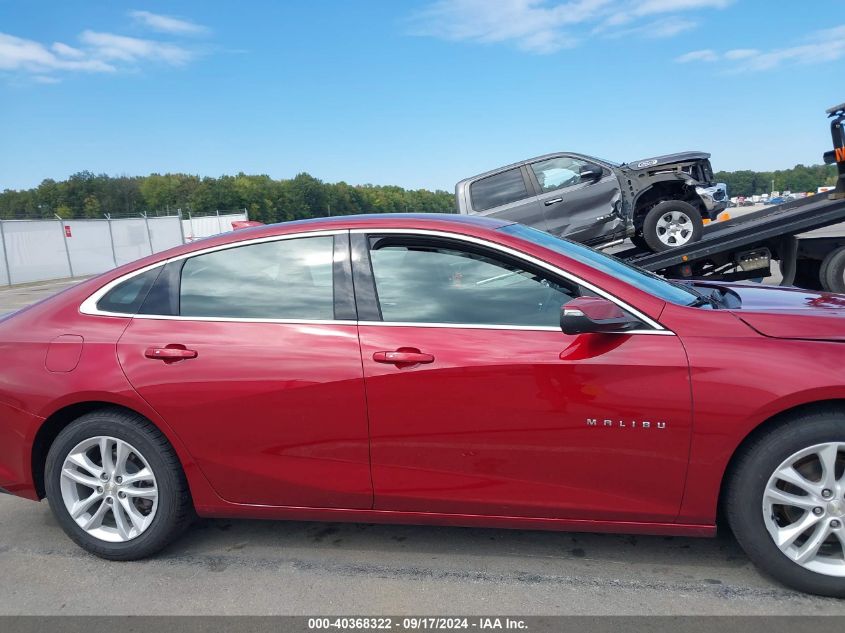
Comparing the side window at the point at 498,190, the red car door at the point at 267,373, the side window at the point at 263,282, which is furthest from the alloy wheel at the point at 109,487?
the side window at the point at 498,190

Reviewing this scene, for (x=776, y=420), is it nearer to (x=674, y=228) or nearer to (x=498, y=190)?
(x=674, y=228)

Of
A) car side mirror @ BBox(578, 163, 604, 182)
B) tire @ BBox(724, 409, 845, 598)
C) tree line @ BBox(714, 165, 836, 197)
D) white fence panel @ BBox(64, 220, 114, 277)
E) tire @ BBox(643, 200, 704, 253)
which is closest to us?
tire @ BBox(724, 409, 845, 598)

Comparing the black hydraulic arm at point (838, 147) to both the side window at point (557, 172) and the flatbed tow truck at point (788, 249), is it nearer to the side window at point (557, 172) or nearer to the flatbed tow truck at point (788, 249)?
the flatbed tow truck at point (788, 249)

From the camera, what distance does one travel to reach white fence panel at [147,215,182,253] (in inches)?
1168

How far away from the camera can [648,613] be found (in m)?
2.64

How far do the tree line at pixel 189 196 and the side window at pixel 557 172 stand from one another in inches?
2247

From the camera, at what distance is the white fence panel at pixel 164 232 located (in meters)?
29.7

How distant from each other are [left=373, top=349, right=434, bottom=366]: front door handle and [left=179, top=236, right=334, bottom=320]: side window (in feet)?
1.08

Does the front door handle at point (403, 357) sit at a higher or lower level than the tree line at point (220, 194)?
lower

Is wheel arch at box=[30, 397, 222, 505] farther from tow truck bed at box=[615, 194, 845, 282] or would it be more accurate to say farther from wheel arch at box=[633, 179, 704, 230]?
wheel arch at box=[633, 179, 704, 230]

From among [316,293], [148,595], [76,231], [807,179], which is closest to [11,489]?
[148,595]

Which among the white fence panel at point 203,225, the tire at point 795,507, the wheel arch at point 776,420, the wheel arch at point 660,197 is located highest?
the white fence panel at point 203,225

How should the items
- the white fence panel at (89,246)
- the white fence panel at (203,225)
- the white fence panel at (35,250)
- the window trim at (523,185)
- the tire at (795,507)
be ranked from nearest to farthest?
the tire at (795,507), the window trim at (523,185), the white fence panel at (35,250), the white fence panel at (89,246), the white fence panel at (203,225)

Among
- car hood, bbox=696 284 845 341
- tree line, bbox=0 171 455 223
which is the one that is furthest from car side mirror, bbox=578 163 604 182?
tree line, bbox=0 171 455 223
